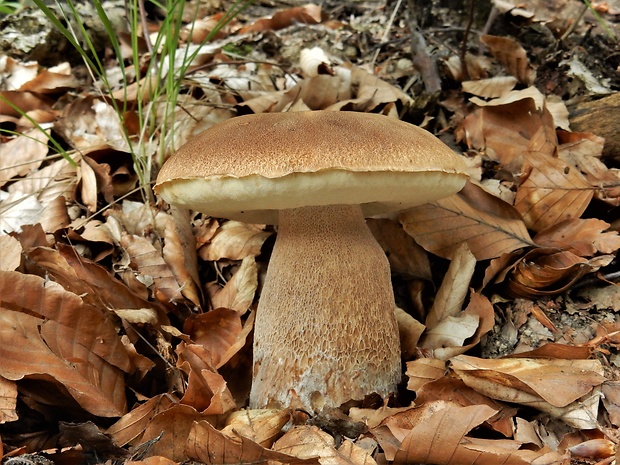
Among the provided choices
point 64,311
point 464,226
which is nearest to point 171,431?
point 64,311

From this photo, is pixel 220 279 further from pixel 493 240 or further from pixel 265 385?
pixel 493 240

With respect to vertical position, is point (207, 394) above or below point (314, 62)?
below

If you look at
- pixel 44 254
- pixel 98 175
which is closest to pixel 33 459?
pixel 44 254

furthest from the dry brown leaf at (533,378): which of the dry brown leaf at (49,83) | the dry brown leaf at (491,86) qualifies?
the dry brown leaf at (49,83)

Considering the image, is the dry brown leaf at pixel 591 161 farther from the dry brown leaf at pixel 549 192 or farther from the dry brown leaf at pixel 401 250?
the dry brown leaf at pixel 401 250

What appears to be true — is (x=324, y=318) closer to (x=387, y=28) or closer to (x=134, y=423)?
(x=134, y=423)

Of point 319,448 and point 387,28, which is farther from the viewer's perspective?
point 387,28

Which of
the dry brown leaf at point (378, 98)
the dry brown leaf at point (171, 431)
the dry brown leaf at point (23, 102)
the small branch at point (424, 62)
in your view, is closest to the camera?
the dry brown leaf at point (171, 431)
